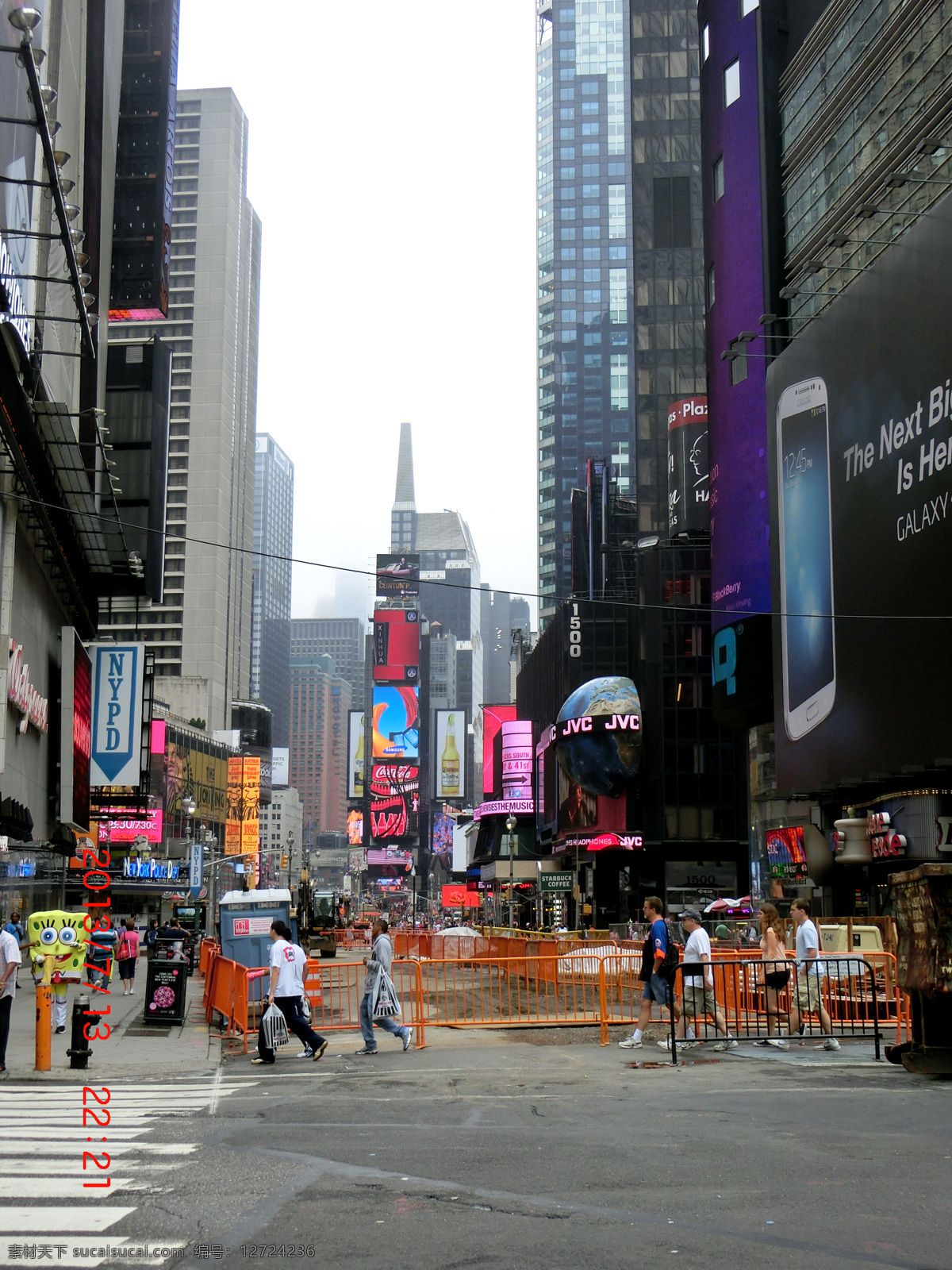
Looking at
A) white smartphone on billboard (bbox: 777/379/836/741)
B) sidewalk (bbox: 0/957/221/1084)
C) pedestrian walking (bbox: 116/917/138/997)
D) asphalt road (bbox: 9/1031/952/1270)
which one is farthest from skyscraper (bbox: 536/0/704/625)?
asphalt road (bbox: 9/1031/952/1270)

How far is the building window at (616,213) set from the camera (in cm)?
16362

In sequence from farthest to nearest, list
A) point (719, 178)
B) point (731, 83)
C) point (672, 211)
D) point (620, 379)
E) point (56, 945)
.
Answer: point (620, 379), point (672, 211), point (719, 178), point (731, 83), point (56, 945)

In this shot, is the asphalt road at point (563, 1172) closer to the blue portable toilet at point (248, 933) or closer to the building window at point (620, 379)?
the blue portable toilet at point (248, 933)

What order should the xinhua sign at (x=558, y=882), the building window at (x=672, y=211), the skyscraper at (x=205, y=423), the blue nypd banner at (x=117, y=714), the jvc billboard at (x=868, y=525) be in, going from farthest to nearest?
the skyscraper at (x=205, y=423), the building window at (x=672, y=211), the xinhua sign at (x=558, y=882), the blue nypd banner at (x=117, y=714), the jvc billboard at (x=868, y=525)

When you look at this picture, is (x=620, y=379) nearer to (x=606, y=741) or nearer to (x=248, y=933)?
(x=606, y=741)

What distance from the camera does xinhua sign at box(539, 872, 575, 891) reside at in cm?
5606

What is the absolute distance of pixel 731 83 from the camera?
52.8 m

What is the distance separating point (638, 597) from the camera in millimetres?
74438

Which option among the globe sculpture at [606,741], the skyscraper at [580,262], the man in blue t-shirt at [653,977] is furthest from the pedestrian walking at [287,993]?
the skyscraper at [580,262]

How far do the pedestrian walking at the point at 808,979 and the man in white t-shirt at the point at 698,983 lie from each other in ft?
3.19

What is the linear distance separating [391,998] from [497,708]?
114304mm

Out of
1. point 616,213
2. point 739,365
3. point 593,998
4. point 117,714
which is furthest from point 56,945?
point 616,213

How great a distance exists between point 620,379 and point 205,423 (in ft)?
180

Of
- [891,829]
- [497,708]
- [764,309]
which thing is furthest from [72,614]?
[497,708]
